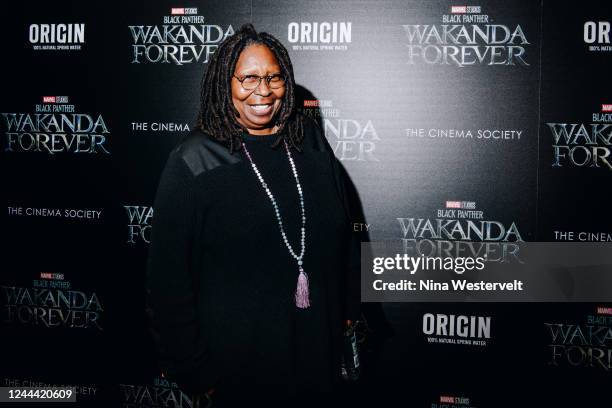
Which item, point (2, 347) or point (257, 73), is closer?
point (257, 73)

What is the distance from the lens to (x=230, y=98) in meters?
1.66

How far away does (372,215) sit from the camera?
8.70ft

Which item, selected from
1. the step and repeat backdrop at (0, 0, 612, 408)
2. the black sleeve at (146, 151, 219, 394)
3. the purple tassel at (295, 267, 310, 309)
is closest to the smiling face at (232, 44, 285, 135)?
the black sleeve at (146, 151, 219, 394)

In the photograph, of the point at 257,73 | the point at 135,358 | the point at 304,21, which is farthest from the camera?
the point at 135,358

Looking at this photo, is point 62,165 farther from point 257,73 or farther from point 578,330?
point 578,330

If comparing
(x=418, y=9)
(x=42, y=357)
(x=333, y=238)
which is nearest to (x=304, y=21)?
(x=418, y=9)

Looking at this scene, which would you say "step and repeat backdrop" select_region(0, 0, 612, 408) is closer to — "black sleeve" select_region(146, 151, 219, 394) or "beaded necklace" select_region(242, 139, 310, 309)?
"beaded necklace" select_region(242, 139, 310, 309)

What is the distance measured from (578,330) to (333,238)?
1423mm

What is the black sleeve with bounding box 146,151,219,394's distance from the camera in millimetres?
1532

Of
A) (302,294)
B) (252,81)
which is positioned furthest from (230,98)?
(302,294)

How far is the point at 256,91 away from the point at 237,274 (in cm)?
48

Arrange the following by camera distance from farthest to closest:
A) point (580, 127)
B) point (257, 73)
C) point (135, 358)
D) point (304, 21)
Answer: point (135, 358), point (304, 21), point (580, 127), point (257, 73)

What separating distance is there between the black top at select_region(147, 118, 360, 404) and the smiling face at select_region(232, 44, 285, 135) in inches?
2.3

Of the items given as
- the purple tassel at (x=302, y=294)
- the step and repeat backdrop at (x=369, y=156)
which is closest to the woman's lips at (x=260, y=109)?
the purple tassel at (x=302, y=294)
